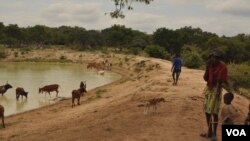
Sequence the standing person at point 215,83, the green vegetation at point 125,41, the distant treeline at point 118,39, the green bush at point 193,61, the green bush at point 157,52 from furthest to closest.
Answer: the distant treeline at point 118,39 → the green bush at point 157,52 → the green vegetation at point 125,41 → the green bush at point 193,61 → the standing person at point 215,83

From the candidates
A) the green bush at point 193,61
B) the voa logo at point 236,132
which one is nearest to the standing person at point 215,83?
the voa logo at point 236,132

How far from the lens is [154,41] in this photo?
7612 cm

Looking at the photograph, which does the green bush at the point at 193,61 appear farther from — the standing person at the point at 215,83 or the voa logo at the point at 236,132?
the voa logo at the point at 236,132

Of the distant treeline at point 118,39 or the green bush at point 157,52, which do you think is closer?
the green bush at point 157,52

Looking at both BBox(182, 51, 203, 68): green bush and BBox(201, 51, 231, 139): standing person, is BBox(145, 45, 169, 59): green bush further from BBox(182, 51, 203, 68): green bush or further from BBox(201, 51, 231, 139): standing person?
A: BBox(201, 51, 231, 139): standing person

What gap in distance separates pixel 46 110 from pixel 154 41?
5582 cm

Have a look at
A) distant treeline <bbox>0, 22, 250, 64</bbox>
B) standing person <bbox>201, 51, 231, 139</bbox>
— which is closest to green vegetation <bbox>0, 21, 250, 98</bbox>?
distant treeline <bbox>0, 22, 250, 64</bbox>

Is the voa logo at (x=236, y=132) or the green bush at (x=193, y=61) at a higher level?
the voa logo at (x=236, y=132)

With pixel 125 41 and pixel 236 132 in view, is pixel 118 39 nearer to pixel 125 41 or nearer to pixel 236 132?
pixel 125 41

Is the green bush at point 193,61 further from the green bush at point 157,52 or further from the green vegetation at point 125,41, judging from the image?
the green bush at point 157,52

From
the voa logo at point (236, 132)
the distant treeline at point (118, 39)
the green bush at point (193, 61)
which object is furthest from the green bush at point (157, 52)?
the voa logo at point (236, 132)

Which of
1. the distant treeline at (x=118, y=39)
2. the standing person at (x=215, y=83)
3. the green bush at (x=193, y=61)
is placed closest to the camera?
the standing person at (x=215, y=83)

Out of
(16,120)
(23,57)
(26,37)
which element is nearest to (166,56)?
(23,57)

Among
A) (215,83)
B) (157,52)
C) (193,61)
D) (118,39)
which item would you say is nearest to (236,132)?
(215,83)
